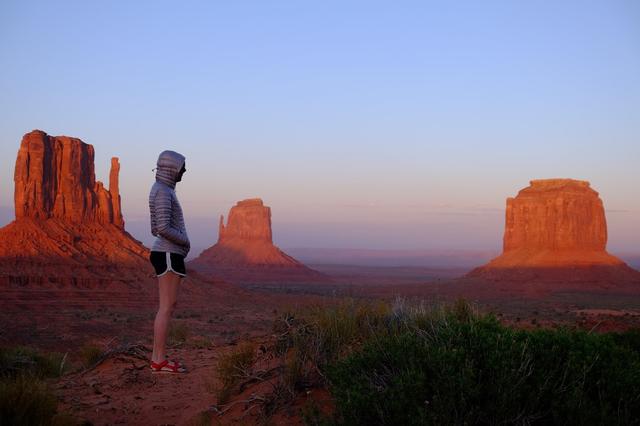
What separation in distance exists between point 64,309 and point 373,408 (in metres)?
37.8

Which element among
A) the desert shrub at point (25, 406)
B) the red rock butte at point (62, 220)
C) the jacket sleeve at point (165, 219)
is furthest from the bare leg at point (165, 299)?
the red rock butte at point (62, 220)

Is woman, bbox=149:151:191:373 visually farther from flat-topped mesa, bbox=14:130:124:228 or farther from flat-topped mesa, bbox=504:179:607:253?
flat-topped mesa, bbox=504:179:607:253

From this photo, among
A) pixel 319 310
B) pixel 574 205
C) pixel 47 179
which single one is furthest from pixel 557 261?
pixel 319 310

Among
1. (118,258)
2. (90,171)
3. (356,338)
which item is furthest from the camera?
(90,171)

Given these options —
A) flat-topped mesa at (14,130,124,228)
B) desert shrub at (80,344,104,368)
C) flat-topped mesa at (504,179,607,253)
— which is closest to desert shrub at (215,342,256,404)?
desert shrub at (80,344,104,368)

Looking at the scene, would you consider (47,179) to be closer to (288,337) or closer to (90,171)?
(90,171)

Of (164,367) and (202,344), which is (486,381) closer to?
(164,367)

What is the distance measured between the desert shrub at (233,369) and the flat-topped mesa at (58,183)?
168 feet

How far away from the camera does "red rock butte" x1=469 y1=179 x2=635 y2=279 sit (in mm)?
81812

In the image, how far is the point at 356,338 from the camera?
6.27m

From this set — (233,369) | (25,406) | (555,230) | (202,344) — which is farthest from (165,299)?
(555,230)

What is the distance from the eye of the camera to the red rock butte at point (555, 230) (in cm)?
8181

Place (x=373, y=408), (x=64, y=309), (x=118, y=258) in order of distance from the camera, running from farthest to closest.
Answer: (x=118, y=258), (x=64, y=309), (x=373, y=408)

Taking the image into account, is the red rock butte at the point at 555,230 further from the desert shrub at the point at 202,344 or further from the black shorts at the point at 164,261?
the black shorts at the point at 164,261
